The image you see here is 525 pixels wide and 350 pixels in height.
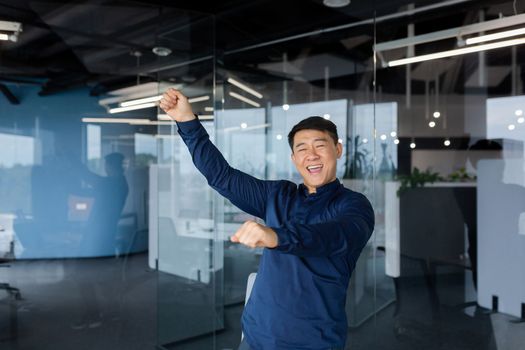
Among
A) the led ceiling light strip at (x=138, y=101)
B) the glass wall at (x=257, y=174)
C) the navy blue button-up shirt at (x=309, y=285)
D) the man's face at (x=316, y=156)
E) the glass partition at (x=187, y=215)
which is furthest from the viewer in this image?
the led ceiling light strip at (x=138, y=101)

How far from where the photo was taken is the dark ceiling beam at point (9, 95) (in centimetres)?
362

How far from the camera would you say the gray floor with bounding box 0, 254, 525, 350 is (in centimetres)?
372

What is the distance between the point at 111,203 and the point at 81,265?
68 cm

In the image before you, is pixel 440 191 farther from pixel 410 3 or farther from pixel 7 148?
pixel 7 148

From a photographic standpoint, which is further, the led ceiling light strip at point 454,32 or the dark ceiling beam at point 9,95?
the dark ceiling beam at point 9,95

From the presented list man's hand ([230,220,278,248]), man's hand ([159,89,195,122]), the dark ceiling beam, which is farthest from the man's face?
the dark ceiling beam

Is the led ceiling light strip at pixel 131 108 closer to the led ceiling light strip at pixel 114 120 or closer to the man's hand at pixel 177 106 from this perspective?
the led ceiling light strip at pixel 114 120

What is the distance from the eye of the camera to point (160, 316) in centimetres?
397

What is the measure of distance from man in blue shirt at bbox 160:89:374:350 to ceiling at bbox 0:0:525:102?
2575 mm

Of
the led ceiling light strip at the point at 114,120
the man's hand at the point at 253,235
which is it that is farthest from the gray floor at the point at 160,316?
the man's hand at the point at 253,235

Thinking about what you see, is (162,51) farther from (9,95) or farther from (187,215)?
(187,215)

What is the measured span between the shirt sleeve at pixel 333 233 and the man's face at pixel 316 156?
0.13 m

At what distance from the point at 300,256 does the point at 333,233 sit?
0.12 metres

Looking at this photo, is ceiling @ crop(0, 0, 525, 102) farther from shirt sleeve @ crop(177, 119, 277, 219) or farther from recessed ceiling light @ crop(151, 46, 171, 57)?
shirt sleeve @ crop(177, 119, 277, 219)
